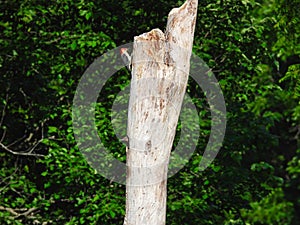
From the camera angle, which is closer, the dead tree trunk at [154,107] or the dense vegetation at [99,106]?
the dead tree trunk at [154,107]

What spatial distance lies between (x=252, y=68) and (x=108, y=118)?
160 cm

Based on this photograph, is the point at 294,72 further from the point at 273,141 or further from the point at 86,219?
the point at 86,219

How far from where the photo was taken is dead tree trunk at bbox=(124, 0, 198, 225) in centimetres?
432

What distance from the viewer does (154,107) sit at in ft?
14.2

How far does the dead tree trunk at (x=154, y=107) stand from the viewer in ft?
14.2

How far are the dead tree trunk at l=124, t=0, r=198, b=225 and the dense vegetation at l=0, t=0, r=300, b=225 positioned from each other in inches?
95.3

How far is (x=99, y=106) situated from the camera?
7.09 meters

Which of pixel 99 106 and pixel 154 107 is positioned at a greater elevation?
pixel 99 106

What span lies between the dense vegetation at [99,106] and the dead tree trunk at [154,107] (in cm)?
242

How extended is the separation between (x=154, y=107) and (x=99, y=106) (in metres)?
2.82

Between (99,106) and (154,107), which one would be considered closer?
(154,107)

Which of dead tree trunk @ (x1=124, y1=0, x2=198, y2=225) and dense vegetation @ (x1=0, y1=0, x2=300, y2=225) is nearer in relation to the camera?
dead tree trunk @ (x1=124, y1=0, x2=198, y2=225)

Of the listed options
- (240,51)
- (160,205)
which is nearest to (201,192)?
(240,51)

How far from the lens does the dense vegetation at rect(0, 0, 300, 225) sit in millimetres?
7020
